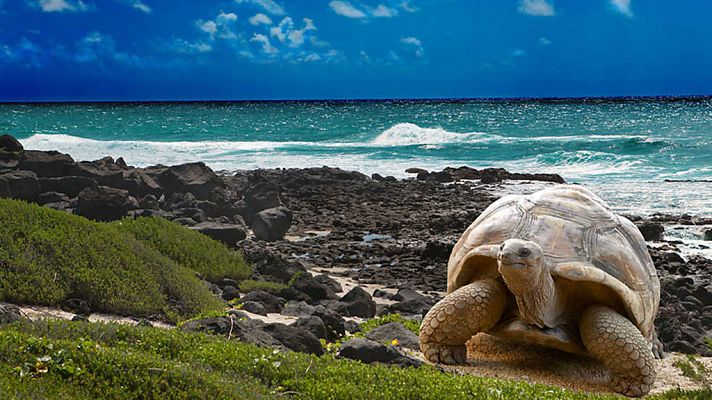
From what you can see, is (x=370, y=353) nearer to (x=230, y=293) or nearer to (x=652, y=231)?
(x=230, y=293)

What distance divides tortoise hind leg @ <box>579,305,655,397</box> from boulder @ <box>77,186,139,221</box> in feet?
42.3

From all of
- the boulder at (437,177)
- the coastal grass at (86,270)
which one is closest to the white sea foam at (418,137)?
the boulder at (437,177)

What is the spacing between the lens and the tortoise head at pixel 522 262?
7395 millimetres

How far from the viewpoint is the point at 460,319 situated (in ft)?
27.2

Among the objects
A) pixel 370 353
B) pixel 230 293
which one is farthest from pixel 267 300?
pixel 370 353

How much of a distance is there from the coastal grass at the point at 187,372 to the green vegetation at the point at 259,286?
16.5ft

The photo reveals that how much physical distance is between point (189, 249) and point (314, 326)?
5236mm

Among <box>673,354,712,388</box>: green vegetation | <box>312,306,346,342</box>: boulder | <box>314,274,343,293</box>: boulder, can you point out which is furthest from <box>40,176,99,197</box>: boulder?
<box>673,354,712,388</box>: green vegetation

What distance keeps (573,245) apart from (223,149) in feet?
159

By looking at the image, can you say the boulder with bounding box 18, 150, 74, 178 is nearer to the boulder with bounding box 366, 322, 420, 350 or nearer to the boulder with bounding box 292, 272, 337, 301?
the boulder with bounding box 292, 272, 337, 301

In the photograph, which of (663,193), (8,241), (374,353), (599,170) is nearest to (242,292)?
(8,241)

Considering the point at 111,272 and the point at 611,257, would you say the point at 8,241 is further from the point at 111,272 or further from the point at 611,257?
the point at 611,257

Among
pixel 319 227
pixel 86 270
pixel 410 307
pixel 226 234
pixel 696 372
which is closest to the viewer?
pixel 696 372

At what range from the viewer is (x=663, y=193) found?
92.8 feet
